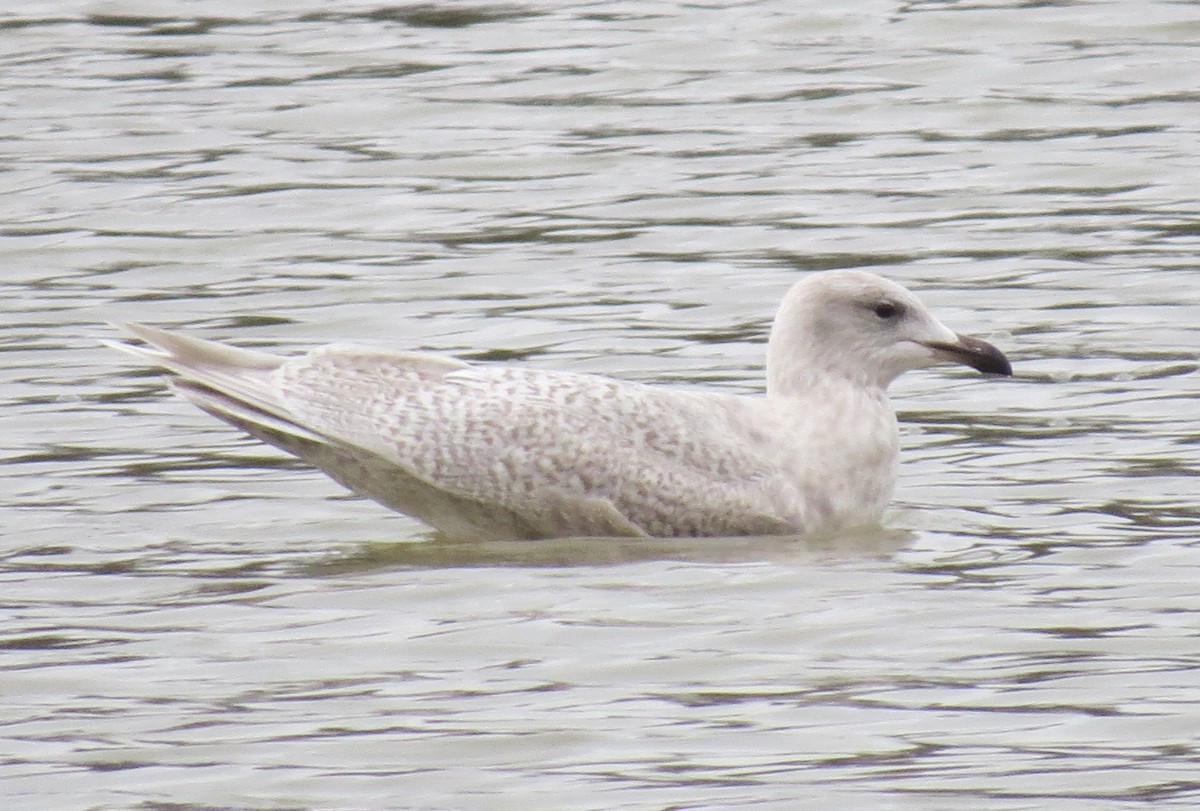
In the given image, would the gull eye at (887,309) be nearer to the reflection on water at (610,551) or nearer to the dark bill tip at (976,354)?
the dark bill tip at (976,354)

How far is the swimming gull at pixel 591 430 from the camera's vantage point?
8578 millimetres

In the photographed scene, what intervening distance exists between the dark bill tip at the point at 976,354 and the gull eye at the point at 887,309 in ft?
0.48

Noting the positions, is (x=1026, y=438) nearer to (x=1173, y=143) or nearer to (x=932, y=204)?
(x=932, y=204)

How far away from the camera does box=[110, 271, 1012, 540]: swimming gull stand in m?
8.58

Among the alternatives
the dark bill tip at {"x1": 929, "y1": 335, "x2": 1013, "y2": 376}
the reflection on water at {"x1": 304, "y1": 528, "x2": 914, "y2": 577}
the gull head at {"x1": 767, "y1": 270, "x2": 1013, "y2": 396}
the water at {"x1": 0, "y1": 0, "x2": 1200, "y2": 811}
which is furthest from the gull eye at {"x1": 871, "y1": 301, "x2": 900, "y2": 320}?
the reflection on water at {"x1": 304, "y1": 528, "x2": 914, "y2": 577}

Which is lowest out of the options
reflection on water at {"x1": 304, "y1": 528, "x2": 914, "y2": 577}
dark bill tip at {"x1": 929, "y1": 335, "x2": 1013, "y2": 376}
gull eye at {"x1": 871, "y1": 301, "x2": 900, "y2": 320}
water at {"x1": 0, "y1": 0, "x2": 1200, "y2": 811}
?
reflection on water at {"x1": 304, "y1": 528, "x2": 914, "y2": 577}


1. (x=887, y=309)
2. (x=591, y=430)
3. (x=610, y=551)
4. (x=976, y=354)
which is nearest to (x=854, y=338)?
(x=887, y=309)

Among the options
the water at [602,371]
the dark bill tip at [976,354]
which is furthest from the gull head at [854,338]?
the water at [602,371]

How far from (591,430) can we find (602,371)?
2095mm

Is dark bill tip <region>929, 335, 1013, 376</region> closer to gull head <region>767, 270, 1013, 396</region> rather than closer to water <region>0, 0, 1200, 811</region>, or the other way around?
gull head <region>767, 270, 1013, 396</region>

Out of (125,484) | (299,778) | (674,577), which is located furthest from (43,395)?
(299,778)

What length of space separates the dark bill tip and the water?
0.41 m

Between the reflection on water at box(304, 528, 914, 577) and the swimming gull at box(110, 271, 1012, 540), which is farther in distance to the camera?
the swimming gull at box(110, 271, 1012, 540)

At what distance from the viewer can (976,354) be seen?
355 inches
